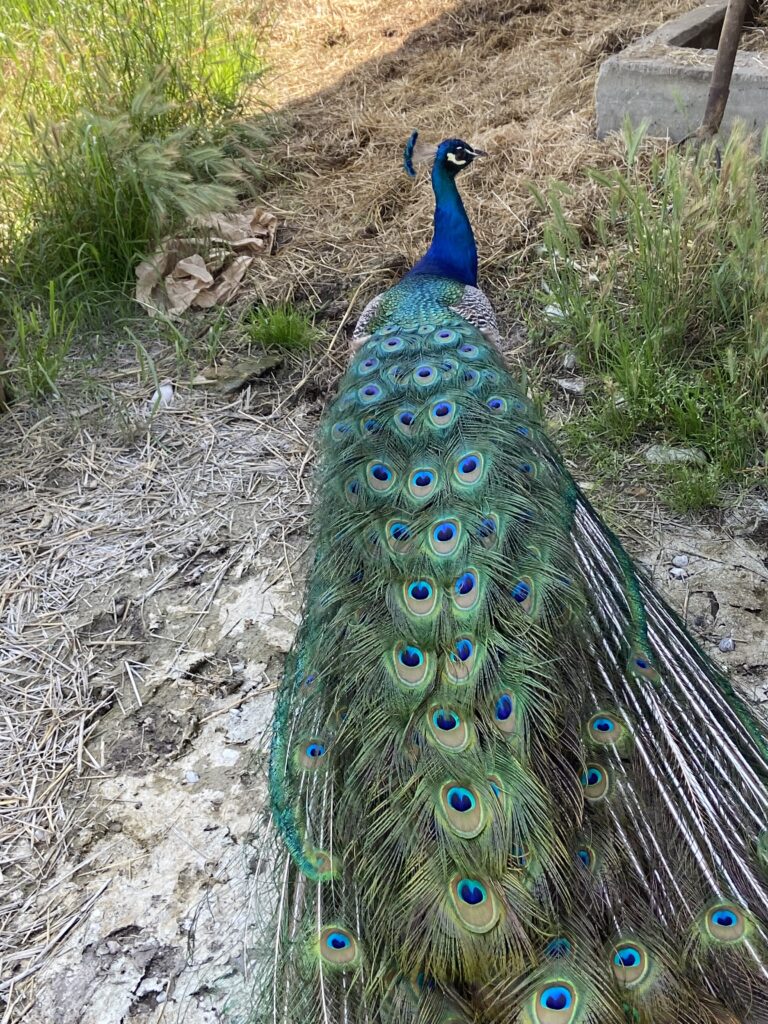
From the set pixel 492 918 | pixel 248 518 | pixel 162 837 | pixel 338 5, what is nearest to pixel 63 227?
pixel 248 518

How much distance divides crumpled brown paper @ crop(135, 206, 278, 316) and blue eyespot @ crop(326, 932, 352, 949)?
2670mm

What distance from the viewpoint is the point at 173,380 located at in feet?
10.6

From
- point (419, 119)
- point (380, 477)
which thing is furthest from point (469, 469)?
point (419, 119)

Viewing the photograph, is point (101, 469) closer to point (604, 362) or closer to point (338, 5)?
point (604, 362)

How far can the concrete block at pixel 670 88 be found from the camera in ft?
11.3

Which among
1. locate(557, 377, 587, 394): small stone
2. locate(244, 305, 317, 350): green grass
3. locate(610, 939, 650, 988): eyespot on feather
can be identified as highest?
locate(610, 939, 650, 988): eyespot on feather

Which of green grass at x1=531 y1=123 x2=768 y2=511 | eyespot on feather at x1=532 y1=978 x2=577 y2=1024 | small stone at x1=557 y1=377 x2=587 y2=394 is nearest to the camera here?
eyespot on feather at x1=532 y1=978 x2=577 y2=1024

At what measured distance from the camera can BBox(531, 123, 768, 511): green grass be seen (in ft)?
8.55

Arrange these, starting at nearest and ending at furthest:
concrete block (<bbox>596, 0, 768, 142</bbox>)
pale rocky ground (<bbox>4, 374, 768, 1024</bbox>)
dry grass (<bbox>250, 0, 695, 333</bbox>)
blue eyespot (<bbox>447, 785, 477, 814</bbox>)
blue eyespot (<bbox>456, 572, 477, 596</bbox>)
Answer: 1. blue eyespot (<bbox>447, 785, 477, 814</bbox>)
2. blue eyespot (<bbox>456, 572, 477, 596</bbox>)
3. pale rocky ground (<bbox>4, 374, 768, 1024</bbox>)
4. concrete block (<bbox>596, 0, 768, 142</bbox>)
5. dry grass (<bbox>250, 0, 695, 333</bbox>)

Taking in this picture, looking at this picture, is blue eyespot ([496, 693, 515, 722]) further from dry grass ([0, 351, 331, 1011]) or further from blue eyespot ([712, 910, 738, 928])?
dry grass ([0, 351, 331, 1011])

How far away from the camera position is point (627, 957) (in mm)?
1221

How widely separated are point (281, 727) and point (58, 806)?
2.34 ft

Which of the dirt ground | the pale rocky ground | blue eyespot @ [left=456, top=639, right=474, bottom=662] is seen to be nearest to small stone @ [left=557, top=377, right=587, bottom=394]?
the dirt ground

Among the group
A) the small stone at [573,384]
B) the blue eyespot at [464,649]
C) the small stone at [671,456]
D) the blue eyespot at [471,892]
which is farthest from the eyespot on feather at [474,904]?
the small stone at [573,384]
